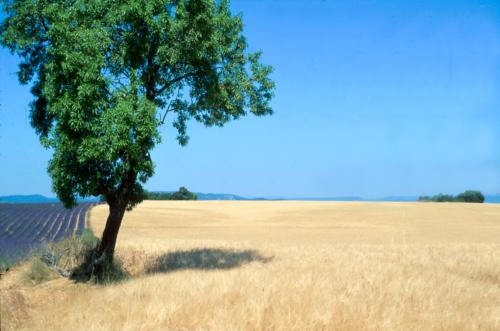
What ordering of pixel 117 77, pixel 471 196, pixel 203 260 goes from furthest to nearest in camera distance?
pixel 471 196 < pixel 203 260 < pixel 117 77

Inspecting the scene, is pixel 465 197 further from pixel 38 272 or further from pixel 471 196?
pixel 38 272

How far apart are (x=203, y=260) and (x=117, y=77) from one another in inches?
341

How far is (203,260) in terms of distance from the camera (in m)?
20.7

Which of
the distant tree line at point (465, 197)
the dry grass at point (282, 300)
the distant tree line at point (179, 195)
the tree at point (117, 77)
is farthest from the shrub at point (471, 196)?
the tree at point (117, 77)

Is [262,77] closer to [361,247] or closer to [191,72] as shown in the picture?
[191,72]

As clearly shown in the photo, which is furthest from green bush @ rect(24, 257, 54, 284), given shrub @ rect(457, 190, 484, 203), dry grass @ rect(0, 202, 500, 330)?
shrub @ rect(457, 190, 484, 203)

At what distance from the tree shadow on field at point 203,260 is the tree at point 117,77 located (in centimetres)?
302

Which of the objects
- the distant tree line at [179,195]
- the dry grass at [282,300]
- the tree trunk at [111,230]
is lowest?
the dry grass at [282,300]

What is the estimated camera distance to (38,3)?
1680 centimetres

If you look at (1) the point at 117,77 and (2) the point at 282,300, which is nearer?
(2) the point at 282,300

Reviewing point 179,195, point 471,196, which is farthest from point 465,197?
point 179,195

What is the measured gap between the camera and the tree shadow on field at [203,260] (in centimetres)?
1948

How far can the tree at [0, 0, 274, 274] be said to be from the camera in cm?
1461

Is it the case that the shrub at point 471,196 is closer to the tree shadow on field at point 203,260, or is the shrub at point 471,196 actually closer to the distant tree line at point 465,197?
the distant tree line at point 465,197
